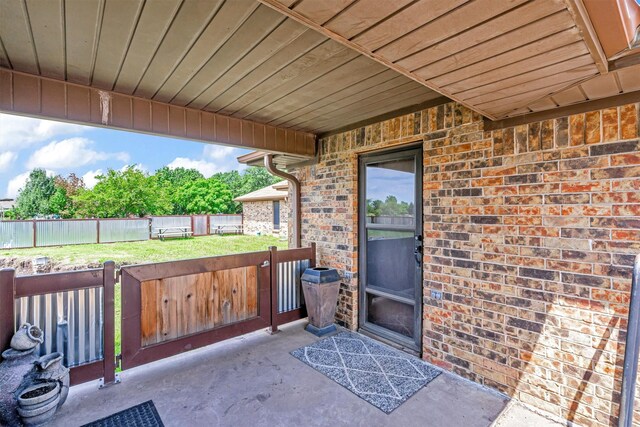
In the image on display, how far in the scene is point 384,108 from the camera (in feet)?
10.8

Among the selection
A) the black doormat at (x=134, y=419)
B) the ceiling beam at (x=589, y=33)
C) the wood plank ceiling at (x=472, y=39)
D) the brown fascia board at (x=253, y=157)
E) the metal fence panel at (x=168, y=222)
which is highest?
the brown fascia board at (x=253, y=157)

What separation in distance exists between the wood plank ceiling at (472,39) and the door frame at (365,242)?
1.38 meters

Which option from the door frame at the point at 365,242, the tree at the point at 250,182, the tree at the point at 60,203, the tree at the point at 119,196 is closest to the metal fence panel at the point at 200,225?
the tree at the point at 119,196

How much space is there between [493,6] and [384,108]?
2136mm

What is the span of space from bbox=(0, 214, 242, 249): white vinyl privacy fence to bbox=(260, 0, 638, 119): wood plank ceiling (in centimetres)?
1508

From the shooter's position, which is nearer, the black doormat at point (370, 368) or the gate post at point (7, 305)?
the gate post at point (7, 305)

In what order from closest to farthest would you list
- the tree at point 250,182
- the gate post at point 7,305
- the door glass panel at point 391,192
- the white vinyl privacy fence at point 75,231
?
the gate post at point 7,305, the door glass panel at point 391,192, the white vinyl privacy fence at point 75,231, the tree at point 250,182

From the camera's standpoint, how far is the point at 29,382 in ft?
7.16

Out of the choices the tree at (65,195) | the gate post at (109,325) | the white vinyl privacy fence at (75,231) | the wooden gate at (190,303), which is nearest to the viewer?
the gate post at (109,325)

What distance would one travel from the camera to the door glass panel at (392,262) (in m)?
3.39

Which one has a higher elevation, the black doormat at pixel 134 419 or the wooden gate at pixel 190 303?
the wooden gate at pixel 190 303

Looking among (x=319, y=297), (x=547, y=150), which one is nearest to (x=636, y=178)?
(x=547, y=150)

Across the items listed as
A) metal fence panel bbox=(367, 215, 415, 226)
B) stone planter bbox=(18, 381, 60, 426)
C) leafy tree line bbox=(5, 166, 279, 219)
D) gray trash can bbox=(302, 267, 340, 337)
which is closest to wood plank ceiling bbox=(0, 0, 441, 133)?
metal fence panel bbox=(367, 215, 415, 226)

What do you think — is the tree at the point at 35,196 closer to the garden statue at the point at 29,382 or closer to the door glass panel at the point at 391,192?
the garden statue at the point at 29,382
